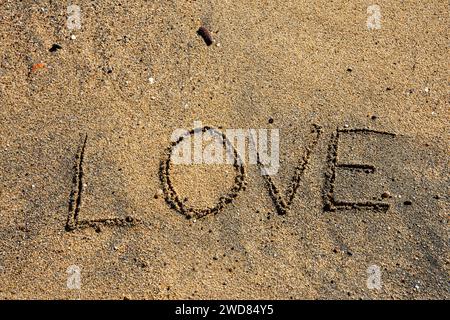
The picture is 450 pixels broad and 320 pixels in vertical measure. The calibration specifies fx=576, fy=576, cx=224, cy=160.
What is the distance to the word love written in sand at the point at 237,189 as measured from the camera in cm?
338

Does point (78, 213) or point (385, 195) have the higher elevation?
point (385, 195)

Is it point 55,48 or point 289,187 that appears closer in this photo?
point 289,187

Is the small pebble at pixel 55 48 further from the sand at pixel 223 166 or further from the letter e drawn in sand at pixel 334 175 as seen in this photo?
the letter e drawn in sand at pixel 334 175

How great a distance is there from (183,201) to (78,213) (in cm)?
62

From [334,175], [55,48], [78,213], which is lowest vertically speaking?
[78,213]

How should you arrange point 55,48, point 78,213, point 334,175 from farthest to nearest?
point 55,48, point 334,175, point 78,213

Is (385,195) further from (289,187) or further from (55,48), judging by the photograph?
(55,48)

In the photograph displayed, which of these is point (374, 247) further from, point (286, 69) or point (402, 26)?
point (402, 26)

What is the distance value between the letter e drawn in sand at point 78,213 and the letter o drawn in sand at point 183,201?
25 cm

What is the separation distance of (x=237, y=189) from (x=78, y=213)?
3.11ft

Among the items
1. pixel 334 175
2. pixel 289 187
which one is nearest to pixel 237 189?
pixel 289 187

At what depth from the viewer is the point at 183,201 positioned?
3406 millimetres

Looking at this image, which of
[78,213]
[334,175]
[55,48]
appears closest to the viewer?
[78,213]
